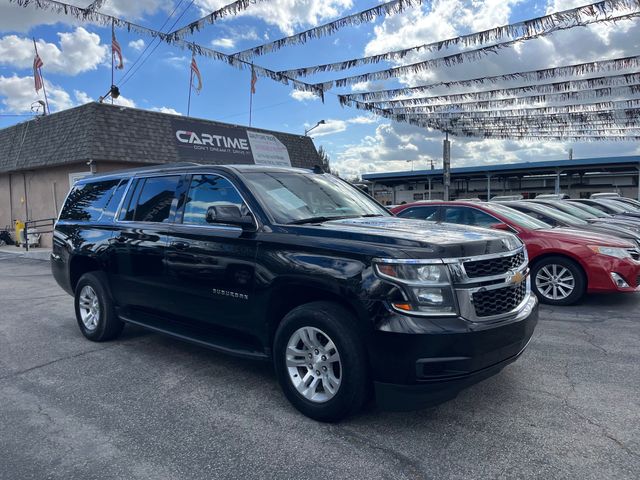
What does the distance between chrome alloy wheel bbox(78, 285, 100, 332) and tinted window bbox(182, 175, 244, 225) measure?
1887mm

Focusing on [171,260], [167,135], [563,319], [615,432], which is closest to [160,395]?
[171,260]

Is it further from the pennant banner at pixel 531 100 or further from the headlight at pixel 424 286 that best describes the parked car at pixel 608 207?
the headlight at pixel 424 286

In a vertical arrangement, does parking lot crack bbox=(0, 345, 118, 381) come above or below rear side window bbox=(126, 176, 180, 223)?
below

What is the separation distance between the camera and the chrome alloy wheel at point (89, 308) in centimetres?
567

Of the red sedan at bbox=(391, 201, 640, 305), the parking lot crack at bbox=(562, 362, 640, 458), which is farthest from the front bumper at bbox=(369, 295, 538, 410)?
the red sedan at bbox=(391, 201, 640, 305)

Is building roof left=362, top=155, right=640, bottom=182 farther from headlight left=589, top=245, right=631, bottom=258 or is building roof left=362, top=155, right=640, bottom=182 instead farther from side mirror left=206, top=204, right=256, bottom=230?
side mirror left=206, top=204, right=256, bottom=230

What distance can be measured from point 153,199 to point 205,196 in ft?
2.72

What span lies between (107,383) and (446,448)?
3.00 m

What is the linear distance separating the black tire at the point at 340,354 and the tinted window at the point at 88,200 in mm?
3259

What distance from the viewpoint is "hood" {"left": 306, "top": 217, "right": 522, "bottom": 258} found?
322cm

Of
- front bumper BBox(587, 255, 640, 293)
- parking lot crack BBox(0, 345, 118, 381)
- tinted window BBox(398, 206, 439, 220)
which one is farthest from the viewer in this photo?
tinted window BBox(398, 206, 439, 220)

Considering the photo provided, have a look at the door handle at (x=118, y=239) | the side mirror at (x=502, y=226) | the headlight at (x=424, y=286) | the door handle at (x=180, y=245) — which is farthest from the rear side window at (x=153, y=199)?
the side mirror at (x=502, y=226)

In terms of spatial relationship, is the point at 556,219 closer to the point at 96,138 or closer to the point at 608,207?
the point at 608,207

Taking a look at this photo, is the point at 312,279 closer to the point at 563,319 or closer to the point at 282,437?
the point at 282,437
